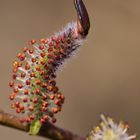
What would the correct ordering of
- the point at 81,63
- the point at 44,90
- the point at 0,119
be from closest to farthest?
1. the point at 0,119
2. the point at 44,90
3. the point at 81,63

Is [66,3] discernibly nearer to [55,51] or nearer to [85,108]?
[85,108]

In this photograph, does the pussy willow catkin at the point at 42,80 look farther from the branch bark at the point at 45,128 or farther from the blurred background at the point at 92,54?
the blurred background at the point at 92,54

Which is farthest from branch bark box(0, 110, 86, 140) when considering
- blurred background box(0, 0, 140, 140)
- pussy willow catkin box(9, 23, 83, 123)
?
blurred background box(0, 0, 140, 140)

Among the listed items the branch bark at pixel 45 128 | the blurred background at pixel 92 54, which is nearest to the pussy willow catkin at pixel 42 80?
the branch bark at pixel 45 128

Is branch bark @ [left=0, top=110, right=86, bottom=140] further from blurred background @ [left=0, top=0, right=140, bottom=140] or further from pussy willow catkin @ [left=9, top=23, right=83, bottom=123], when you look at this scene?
blurred background @ [left=0, top=0, right=140, bottom=140]

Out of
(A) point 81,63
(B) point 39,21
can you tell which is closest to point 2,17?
(B) point 39,21

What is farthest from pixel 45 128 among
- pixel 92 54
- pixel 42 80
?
pixel 92 54
